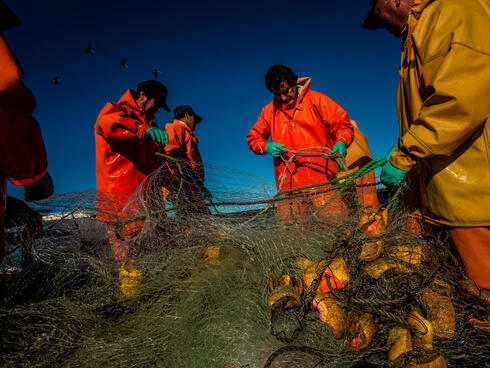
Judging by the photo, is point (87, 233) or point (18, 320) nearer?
point (18, 320)

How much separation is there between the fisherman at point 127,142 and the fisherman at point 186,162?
0.51 meters

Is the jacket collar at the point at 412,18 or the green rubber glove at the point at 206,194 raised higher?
the jacket collar at the point at 412,18

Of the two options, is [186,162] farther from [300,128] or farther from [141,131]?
[300,128]

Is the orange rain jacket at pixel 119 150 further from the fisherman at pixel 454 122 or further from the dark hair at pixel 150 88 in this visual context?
the fisherman at pixel 454 122

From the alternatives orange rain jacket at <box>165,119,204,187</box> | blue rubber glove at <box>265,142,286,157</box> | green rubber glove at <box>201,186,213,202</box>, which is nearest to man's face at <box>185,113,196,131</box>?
orange rain jacket at <box>165,119,204,187</box>

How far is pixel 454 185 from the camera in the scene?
1.43 meters

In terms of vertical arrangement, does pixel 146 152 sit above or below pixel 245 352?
above

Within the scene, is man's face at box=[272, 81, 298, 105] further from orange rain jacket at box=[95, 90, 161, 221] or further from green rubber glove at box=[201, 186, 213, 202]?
orange rain jacket at box=[95, 90, 161, 221]

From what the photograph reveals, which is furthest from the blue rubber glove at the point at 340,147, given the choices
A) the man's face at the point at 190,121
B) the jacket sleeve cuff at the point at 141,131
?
the man's face at the point at 190,121

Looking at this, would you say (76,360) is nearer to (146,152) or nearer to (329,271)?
(329,271)

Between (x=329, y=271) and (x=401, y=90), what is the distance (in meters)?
1.36

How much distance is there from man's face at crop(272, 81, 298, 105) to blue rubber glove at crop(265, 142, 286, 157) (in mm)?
683

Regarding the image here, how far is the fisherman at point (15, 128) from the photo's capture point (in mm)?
1312

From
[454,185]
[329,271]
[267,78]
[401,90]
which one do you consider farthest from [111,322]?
[267,78]
